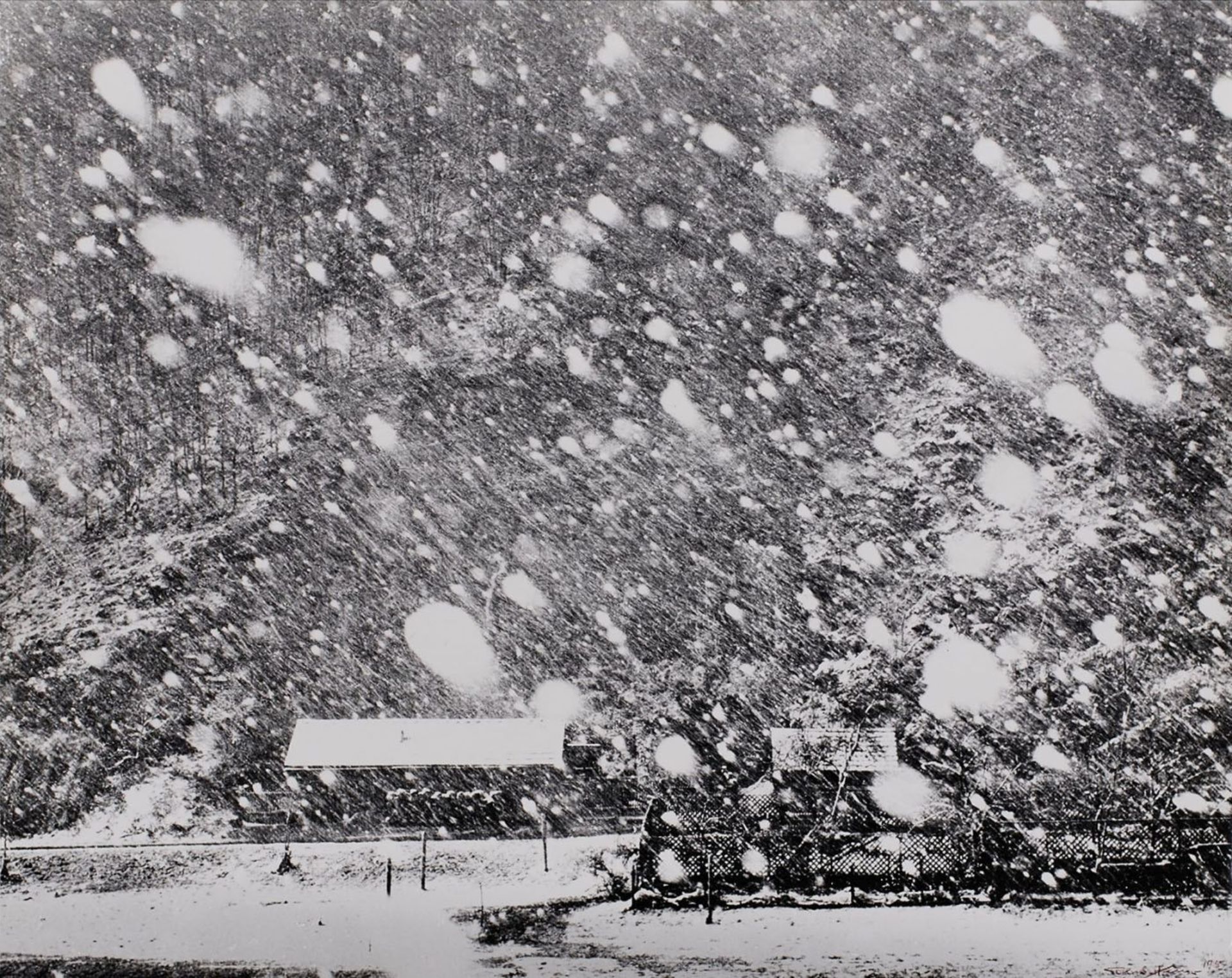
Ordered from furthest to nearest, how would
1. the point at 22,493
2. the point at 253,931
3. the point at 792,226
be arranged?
the point at 792,226
the point at 22,493
the point at 253,931

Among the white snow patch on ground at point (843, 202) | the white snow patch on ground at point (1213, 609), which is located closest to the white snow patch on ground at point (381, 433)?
the white snow patch on ground at point (843, 202)

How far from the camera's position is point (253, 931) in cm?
536

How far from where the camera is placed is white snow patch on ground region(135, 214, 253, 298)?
1475 cm

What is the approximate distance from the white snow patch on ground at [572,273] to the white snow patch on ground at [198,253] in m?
7.48

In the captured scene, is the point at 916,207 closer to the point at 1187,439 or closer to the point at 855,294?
the point at 855,294

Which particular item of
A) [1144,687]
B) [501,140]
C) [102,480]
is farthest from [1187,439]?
[102,480]

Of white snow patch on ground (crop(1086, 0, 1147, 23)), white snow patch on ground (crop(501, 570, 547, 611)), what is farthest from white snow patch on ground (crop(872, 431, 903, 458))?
white snow patch on ground (crop(501, 570, 547, 611))

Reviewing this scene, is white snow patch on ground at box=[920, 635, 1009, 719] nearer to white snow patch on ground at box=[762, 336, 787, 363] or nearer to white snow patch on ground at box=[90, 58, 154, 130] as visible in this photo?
white snow patch on ground at box=[762, 336, 787, 363]

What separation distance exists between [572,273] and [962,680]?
14072mm

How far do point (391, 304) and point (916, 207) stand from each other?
1316cm

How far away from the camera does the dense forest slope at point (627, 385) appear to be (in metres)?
12.2

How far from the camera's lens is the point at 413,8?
34.8ft

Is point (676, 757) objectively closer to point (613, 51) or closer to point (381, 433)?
point (613, 51)

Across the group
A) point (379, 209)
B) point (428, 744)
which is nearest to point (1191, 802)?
point (428, 744)
